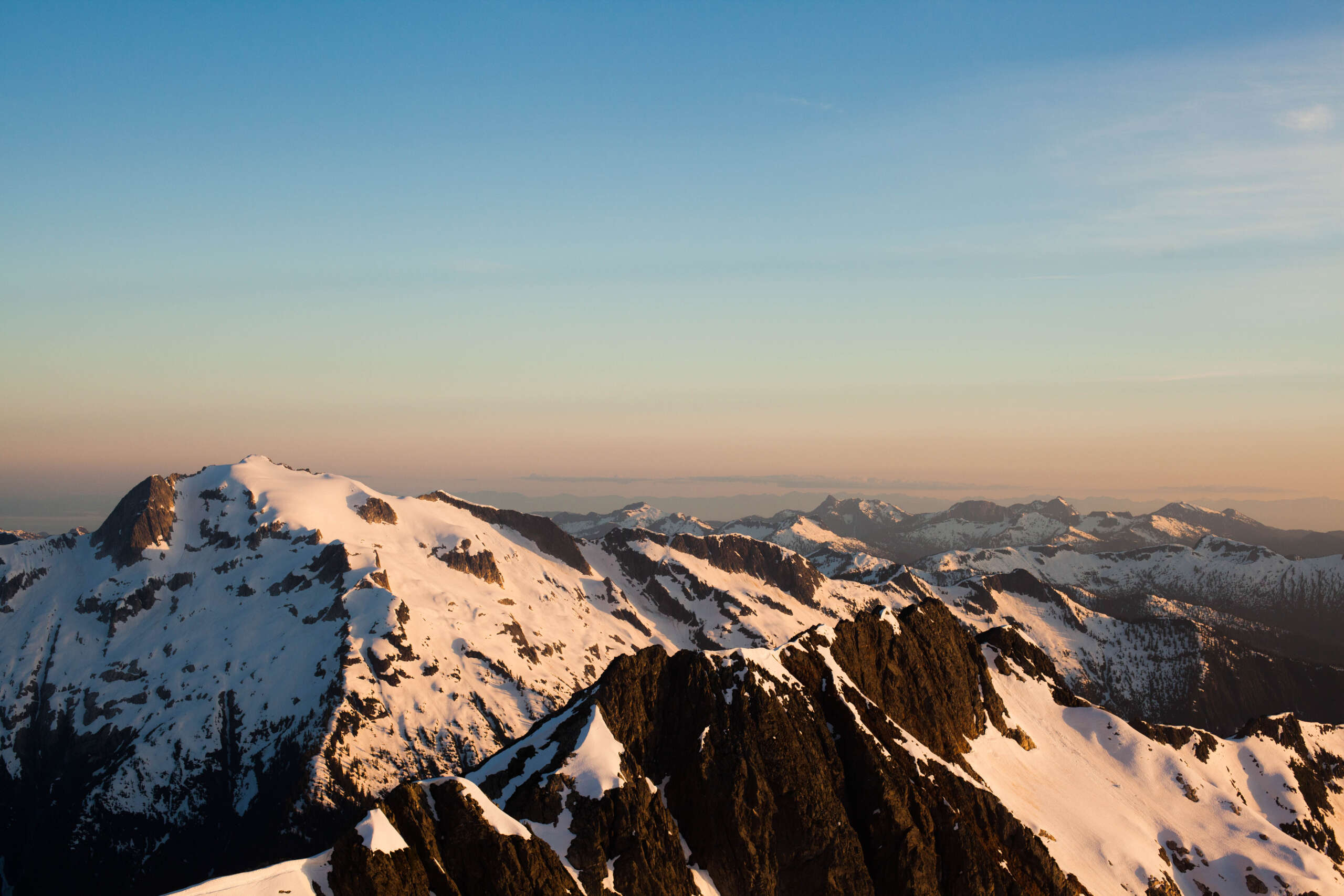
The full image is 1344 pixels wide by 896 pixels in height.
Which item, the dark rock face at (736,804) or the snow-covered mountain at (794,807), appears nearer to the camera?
the snow-covered mountain at (794,807)

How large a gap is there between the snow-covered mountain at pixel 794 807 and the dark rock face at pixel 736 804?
0.25 metres

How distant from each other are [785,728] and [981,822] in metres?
37.8

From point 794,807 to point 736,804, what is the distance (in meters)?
9.50

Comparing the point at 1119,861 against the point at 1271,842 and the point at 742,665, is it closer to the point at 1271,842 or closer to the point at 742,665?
the point at 1271,842

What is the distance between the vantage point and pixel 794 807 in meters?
130

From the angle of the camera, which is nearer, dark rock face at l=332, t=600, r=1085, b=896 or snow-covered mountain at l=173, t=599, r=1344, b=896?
snow-covered mountain at l=173, t=599, r=1344, b=896

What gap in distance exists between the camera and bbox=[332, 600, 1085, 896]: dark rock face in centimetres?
10069

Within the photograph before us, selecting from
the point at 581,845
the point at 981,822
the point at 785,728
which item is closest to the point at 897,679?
the point at 981,822

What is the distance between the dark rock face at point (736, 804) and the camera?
10069 centimetres

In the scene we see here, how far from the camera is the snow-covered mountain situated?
9850 cm

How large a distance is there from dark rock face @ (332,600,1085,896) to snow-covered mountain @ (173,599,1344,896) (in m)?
0.25

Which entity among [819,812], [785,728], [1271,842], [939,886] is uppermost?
[785,728]

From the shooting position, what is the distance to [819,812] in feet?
430

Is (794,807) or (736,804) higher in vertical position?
(736,804)
